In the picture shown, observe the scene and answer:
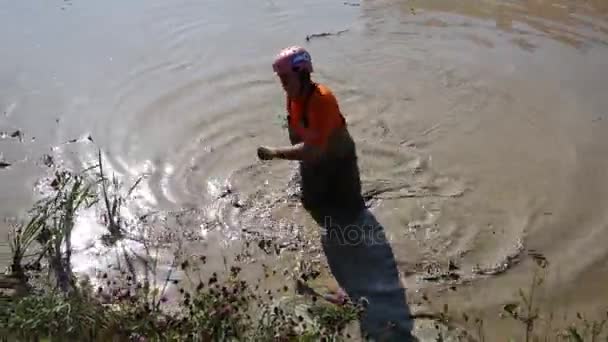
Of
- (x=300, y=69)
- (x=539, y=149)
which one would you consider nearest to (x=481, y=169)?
(x=539, y=149)

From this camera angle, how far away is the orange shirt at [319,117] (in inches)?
193

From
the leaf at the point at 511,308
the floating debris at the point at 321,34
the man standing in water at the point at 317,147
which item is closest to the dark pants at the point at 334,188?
the man standing in water at the point at 317,147

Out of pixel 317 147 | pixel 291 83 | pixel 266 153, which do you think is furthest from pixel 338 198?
pixel 291 83

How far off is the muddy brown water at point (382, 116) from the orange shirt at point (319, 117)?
2.58 ft

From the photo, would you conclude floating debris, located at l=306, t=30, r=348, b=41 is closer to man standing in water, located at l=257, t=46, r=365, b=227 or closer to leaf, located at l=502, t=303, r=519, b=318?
man standing in water, located at l=257, t=46, r=365, b=227

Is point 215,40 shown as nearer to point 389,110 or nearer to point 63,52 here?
point 63,52

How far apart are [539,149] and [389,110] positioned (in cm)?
140

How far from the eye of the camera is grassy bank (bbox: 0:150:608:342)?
11.3 feet

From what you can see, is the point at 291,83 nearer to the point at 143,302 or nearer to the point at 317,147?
the point at 317,147

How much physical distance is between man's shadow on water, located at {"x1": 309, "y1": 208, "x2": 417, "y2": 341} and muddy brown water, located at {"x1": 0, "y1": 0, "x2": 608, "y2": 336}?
0.11 meters

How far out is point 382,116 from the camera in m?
6.82

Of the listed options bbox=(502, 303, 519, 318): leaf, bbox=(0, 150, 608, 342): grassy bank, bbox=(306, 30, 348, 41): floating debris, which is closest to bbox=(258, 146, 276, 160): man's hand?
bbox=(0, 150, 608, 342): grassy bank

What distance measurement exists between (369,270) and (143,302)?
1.56 m

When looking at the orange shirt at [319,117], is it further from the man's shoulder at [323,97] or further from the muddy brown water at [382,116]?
the muddy brown water at [382,116]
